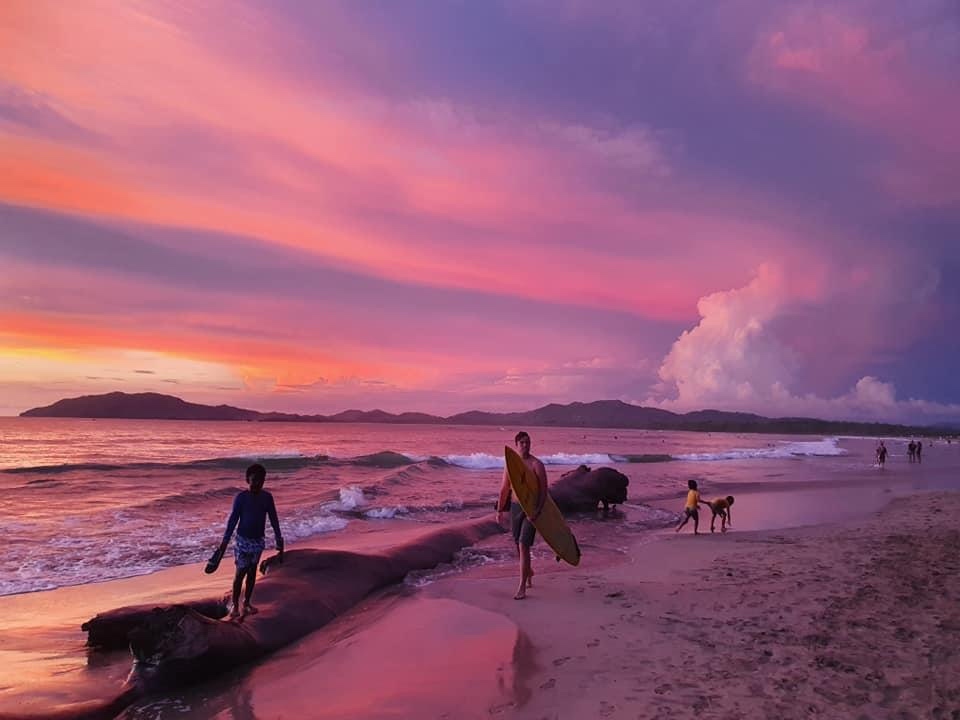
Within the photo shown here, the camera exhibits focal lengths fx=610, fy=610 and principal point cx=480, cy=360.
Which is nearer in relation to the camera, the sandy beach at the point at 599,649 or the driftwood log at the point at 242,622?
the sandy beach at the point at 599,649

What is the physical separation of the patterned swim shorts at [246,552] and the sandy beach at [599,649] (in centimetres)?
115

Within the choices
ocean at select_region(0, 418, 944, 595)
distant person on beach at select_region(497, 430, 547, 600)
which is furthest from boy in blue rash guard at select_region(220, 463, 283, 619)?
ocean at select_region(0, 418, 944, 595)

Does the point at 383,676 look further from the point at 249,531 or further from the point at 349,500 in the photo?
the point at 349,500

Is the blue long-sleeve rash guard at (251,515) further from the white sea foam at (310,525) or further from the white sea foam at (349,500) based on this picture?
the white sea foam at (349,500)

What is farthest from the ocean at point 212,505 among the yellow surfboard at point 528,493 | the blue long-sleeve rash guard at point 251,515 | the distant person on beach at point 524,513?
the blue long-sleeve rash guard at point 251,515

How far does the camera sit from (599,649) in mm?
6266

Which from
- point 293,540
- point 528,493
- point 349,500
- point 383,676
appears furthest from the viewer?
point 349,500

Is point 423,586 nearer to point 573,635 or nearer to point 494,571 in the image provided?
point 494,571

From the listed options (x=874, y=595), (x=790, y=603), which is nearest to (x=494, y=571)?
(x=790, y=603)

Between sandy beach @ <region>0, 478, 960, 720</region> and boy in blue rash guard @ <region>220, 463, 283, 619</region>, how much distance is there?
1009 mm

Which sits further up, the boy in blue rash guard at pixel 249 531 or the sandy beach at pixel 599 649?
the boy in blue rash guard at pixel 249 531

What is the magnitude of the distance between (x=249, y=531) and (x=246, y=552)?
0.31 meters

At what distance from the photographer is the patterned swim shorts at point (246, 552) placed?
745 cm

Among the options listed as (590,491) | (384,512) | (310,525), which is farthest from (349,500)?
(590,491)
